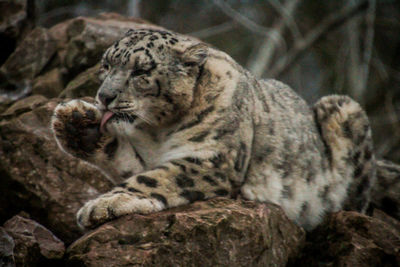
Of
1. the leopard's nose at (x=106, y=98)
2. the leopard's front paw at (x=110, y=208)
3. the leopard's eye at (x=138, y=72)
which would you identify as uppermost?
the leopard's eye at (x=138, y=72)

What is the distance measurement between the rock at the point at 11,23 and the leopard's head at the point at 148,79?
3184 mm

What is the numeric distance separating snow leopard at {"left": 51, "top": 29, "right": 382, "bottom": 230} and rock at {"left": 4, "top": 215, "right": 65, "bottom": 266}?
299 mm

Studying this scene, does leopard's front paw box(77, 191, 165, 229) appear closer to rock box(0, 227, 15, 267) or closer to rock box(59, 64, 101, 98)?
rock box(0, 227, 15, 267)

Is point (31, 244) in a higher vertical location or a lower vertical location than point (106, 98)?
lower

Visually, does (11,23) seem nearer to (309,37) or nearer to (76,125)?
(76,125)

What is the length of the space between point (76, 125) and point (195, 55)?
1.12 meters

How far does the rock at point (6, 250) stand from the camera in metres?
3.57

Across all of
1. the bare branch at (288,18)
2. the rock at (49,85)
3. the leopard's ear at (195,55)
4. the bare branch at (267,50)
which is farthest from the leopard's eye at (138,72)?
the bare branch at (288,18)

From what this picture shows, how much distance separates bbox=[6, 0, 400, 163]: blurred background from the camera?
569 inches

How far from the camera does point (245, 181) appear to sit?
4.96 metres

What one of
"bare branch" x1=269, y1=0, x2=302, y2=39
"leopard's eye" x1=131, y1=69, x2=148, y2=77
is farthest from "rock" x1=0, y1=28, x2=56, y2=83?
"bare branch" x1=269, y1=0, x2=302, y2=39

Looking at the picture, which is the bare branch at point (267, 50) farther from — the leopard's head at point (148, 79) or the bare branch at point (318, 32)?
the leopard's head at point (148, 79)

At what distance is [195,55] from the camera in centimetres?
493

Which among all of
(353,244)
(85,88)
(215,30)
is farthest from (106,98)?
(215,30)
